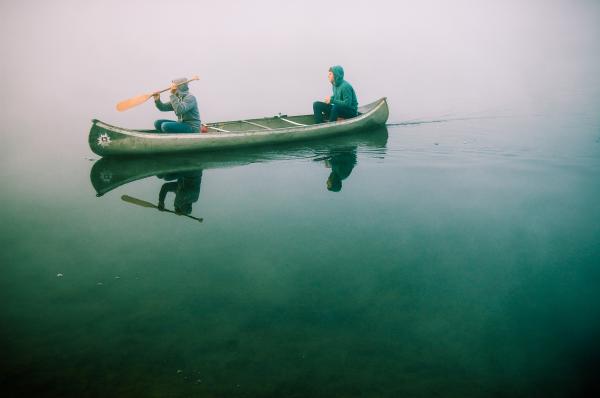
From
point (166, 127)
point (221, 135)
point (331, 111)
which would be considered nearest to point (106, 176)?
point (166, 127)

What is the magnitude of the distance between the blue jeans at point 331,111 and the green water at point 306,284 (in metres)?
2.82

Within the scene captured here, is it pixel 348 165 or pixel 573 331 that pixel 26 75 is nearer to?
pixel 348 165

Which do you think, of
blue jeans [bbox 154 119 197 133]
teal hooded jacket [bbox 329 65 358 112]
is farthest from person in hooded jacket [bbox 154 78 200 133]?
teal hooded jacket [bbox 329 65 358 112]

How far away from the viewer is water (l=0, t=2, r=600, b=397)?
10.7 feet

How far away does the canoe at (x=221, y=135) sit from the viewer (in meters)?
8.75

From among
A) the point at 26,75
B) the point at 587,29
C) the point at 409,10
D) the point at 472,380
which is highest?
the point at 409,10

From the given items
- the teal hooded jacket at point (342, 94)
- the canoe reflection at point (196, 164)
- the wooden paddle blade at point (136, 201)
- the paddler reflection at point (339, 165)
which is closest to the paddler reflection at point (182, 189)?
the canoe reflection at point (196, 164)

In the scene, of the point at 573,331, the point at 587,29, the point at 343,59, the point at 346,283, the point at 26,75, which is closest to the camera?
the point at 573,331

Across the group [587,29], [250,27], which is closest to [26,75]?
[250,27]

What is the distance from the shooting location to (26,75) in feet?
98.2

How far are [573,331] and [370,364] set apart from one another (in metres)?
1.87

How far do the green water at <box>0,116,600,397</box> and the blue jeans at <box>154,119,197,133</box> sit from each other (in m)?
0.99

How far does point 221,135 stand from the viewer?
31.3ft

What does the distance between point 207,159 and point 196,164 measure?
39 cm
